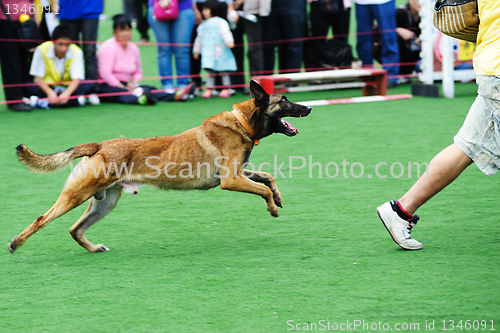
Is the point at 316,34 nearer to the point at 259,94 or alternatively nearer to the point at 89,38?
the point at 89,38

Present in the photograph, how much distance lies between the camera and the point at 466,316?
105 inches

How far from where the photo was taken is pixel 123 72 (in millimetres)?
9977

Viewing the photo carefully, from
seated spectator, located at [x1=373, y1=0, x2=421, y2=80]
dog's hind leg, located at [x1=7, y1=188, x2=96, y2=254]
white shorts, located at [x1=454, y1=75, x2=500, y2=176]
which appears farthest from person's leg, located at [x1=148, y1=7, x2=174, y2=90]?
white shorts, located at [x1=454, y1=75, x2=500, y2=176]

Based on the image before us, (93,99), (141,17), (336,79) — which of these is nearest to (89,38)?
(93,99)

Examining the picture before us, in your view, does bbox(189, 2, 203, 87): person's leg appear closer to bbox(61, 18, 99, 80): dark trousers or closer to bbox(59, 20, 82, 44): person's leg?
bbox(61, 18, 99, 80): dark trousers

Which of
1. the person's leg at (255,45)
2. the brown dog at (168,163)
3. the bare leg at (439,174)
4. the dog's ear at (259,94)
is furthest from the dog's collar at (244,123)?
the person's leg at (255,45)

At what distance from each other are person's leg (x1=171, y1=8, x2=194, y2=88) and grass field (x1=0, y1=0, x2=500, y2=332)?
4.67 metres

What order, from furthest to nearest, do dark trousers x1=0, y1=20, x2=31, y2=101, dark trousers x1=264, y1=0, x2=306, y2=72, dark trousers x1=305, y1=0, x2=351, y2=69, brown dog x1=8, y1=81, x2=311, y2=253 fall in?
dark trousers x1=305, y1=0, x2=351, y2=69
dark trousers x1=264, y1=0, x2=306, y2=72
dark trousers x1=0, y1=20, x2=31, y2=101
brown dog x1=8, y1=81, x2=311, y2=253

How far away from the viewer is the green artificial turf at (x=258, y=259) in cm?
280

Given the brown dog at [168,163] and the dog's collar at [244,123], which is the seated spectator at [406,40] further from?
the dog's collar at [244,123]

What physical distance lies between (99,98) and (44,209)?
5.65 meters

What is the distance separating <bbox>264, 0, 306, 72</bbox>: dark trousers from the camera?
1028 centimetres

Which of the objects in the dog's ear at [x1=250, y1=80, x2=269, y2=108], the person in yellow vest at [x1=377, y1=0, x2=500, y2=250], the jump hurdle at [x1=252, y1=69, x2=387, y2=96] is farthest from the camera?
the jump hurdle at [x1=252, y1=69, x2=387, y2=96]

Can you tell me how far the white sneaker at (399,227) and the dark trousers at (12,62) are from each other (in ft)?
24.3
